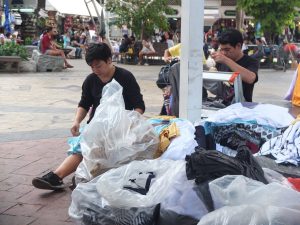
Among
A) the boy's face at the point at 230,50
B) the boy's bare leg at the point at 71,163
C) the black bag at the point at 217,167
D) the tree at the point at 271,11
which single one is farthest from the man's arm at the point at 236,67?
the tree at the point at 271,11

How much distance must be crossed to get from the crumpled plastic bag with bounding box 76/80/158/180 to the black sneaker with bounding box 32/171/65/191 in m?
0.66

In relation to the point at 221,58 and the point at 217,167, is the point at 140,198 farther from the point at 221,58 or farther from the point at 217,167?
the point at 221,58

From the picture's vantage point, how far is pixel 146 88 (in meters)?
12.2

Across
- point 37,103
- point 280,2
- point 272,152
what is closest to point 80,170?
point 272,152

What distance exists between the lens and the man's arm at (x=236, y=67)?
14.5ft

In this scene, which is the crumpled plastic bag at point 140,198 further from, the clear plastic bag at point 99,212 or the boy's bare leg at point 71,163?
the boy's bare leg at point 71,163

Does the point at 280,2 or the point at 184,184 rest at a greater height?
the point at 280,2

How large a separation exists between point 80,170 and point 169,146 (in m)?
0.69

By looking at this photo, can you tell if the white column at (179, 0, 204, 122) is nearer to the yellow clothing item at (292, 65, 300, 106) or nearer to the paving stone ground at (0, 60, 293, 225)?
the yellow clothing item at (292, 65, 300, 106)

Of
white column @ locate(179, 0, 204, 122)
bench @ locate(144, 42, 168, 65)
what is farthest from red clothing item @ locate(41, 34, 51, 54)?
white column @ locate(179, 0, 204, 122)

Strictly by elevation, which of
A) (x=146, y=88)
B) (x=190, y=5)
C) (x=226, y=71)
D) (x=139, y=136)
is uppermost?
(x=190, y=5)

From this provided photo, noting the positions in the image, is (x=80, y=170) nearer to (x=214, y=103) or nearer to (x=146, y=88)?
(x=214, y=103)

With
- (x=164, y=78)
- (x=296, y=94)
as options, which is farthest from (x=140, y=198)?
(x=164, y=78)

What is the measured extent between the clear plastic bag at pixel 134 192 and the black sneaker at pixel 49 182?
1.33 meters
